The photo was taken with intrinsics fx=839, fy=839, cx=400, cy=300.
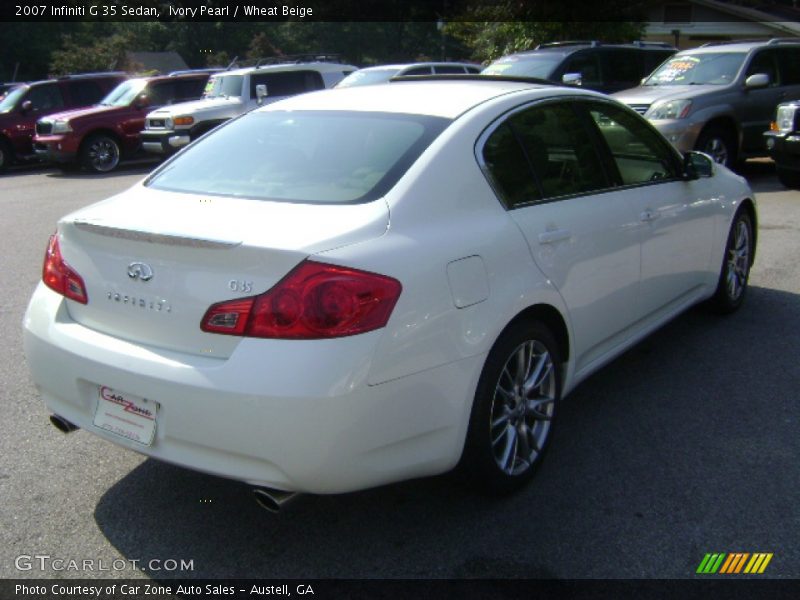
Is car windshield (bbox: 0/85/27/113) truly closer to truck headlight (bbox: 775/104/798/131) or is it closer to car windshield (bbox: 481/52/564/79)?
car windshield (bbox: 481/52/564/79)

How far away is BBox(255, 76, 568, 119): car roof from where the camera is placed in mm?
3705

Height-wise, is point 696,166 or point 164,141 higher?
point 696,166

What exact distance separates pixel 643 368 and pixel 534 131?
5.84 ft

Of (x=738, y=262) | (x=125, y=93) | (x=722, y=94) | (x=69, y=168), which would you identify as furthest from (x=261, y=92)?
(x=738, y=262)

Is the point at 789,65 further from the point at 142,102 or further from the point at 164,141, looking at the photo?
the point at 142,102

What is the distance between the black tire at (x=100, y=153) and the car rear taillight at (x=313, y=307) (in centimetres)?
1513

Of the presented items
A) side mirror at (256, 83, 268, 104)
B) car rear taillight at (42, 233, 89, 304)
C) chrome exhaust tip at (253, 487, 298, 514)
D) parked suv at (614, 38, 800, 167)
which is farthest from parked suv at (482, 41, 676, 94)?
chrome exhaust tip at (253, 487, 298, 514)

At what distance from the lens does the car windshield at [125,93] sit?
17.3 meters

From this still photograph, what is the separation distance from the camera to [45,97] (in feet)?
59.1

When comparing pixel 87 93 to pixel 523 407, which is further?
pixel 87 93

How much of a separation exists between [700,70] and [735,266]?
762cm

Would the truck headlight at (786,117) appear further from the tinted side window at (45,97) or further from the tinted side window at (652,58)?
the tinted side window at (45,97)

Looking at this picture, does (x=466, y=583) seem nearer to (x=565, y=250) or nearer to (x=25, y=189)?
(x=565, y=250)

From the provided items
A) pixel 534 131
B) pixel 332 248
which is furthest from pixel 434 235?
pixel 534 131
